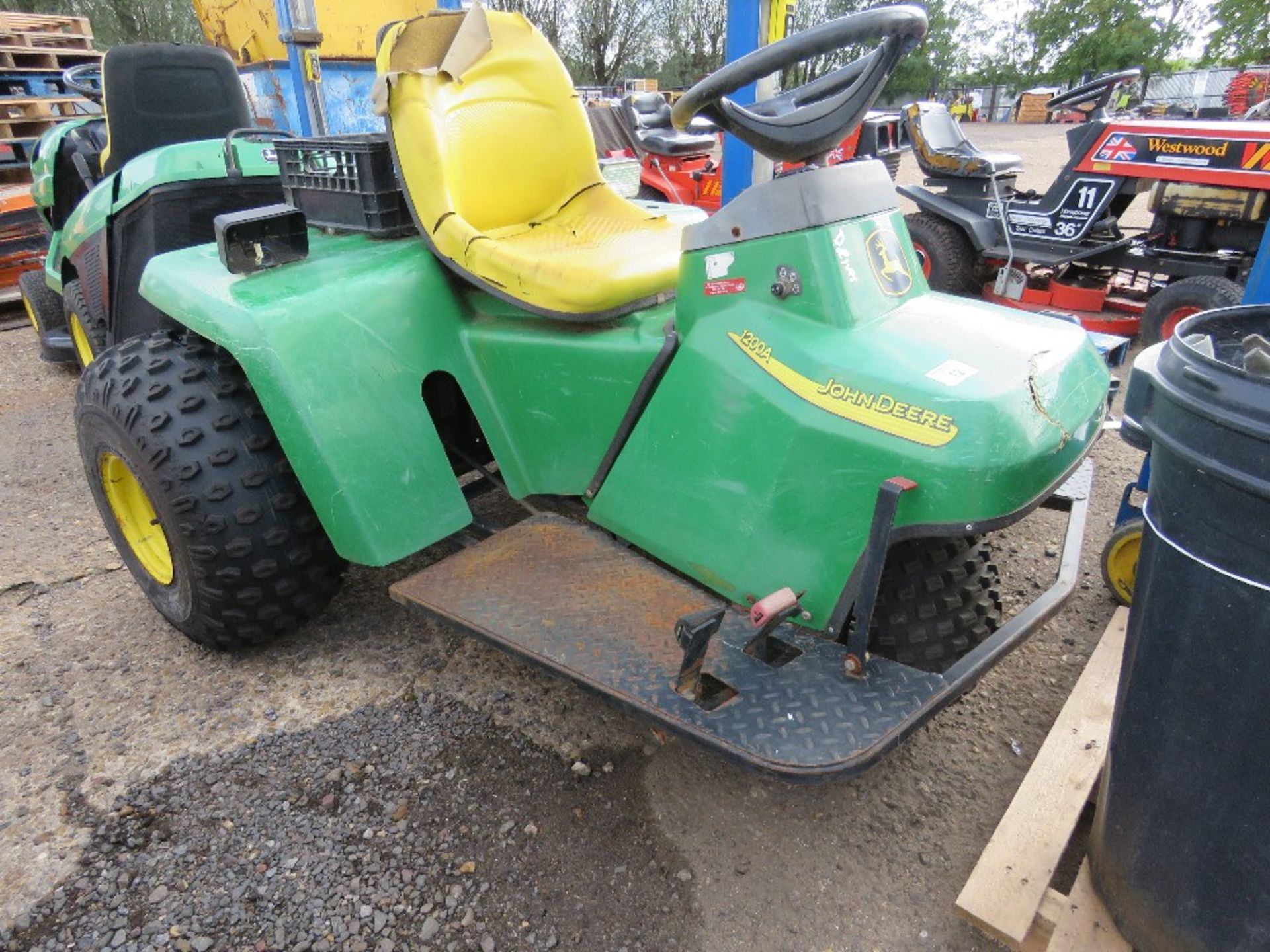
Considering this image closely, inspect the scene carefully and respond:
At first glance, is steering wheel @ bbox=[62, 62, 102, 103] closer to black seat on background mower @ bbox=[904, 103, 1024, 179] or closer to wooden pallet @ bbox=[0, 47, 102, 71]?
wooden pallet @ bbox=[0, 47, 102, 71]

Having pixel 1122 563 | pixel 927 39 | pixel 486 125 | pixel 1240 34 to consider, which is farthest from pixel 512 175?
pixel 1240 34

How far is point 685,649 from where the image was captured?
1.66m

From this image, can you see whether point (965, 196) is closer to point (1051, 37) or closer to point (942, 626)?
point (942, 626)

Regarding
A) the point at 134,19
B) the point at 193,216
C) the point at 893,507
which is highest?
the point at 134,19

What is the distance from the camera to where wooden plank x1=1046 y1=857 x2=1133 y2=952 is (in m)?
1.54

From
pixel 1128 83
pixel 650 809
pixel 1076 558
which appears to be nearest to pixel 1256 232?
pixel 1128 83

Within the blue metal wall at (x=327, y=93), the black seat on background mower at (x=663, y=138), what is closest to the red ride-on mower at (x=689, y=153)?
the black seat on background mower at (x=663, y=138)

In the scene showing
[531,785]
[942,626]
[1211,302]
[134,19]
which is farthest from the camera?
[134,19]

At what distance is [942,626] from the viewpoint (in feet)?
6.38

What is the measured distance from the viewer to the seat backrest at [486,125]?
240cm

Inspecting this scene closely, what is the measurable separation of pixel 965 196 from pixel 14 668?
19.8 ft

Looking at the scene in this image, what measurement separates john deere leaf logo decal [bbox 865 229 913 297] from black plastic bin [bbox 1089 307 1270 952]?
0.67m

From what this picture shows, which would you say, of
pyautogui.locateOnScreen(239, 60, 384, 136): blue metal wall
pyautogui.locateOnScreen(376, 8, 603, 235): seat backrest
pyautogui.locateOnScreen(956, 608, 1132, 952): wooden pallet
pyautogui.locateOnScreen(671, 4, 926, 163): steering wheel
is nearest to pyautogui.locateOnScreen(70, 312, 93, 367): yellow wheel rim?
pyautogui.locateOnScreen(376, 8, 603, 235): seat backrest

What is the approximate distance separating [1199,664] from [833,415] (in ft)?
2.50
